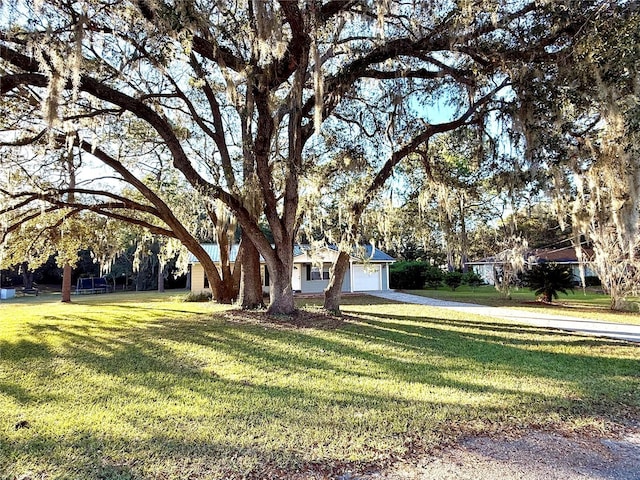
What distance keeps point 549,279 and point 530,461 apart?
558 inches

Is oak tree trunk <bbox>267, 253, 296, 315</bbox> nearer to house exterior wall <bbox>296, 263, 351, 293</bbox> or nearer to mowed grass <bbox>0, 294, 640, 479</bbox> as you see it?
mowed grass <bbox>0, 294, 640, 479</bbox>

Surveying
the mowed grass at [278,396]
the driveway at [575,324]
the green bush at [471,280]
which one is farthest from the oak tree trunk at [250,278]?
the green bush at [471,280]

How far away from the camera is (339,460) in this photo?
2797mm

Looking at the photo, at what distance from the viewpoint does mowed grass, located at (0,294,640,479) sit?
9.46 feet

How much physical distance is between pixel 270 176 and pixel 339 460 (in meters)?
6.06

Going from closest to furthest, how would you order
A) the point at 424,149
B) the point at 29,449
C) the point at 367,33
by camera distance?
the point at 29,449 → the point at 367,33 → the point at 424,149

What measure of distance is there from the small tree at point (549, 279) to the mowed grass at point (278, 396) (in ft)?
27.5

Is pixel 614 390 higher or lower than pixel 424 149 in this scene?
lower

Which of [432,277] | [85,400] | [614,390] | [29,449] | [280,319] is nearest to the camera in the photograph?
[29,449]

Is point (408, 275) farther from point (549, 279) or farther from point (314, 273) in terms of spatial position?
point (549, 279)

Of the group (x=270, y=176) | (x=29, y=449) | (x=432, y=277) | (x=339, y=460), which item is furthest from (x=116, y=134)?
(x=432, y=277)

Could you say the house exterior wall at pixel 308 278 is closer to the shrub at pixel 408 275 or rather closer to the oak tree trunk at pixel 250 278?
the shrub at pixel 408 275

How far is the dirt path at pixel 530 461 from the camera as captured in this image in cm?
259

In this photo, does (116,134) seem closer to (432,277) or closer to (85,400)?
A: (85,400)
